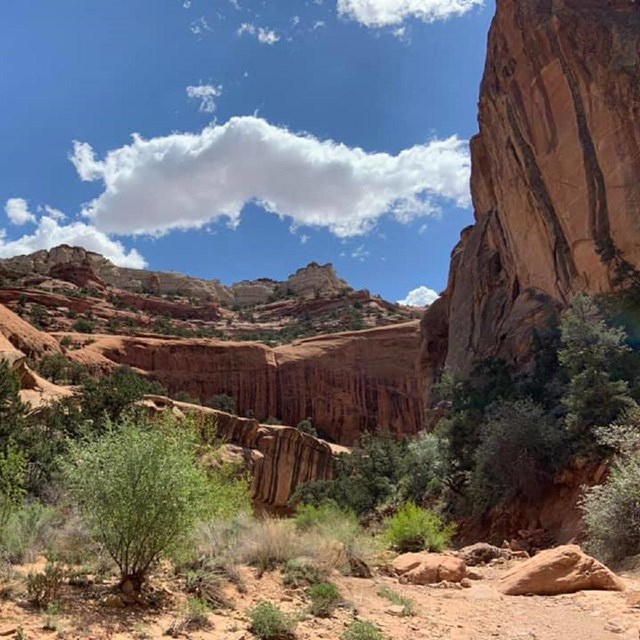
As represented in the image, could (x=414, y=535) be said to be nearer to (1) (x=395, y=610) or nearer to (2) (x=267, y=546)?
(2) (x=267, y=546)

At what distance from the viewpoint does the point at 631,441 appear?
485 inches

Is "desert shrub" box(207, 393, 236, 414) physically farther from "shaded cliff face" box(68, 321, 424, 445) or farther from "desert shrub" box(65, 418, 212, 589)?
"desert shrub" box(65, 418, 212, 589)

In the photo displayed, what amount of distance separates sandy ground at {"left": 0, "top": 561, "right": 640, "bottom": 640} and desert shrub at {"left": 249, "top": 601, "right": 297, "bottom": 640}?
0.12 m

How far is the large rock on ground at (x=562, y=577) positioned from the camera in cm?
805

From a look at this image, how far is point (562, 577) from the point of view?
827 cm

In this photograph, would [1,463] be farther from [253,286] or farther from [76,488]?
[253,286]

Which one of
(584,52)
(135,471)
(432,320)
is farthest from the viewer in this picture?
(432,320)

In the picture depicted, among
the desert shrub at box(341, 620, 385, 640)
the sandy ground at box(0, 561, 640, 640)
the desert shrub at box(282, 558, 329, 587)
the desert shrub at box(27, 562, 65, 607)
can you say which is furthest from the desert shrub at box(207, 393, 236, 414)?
the desert shrub at box(341, 620, 385, 640)

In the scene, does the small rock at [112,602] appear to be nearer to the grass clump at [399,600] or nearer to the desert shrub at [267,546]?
the desert shrub at [267,546]

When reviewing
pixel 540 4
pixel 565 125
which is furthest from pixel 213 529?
pixel 540 4

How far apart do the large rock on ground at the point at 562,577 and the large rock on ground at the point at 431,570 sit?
96 cm

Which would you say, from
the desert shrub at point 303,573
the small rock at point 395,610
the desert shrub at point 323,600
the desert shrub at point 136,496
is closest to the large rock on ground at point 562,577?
the small rock at point 395,610

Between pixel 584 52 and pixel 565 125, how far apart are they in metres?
2.88

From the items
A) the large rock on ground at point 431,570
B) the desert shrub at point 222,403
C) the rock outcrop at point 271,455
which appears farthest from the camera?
the desert shrub at point 222,403
